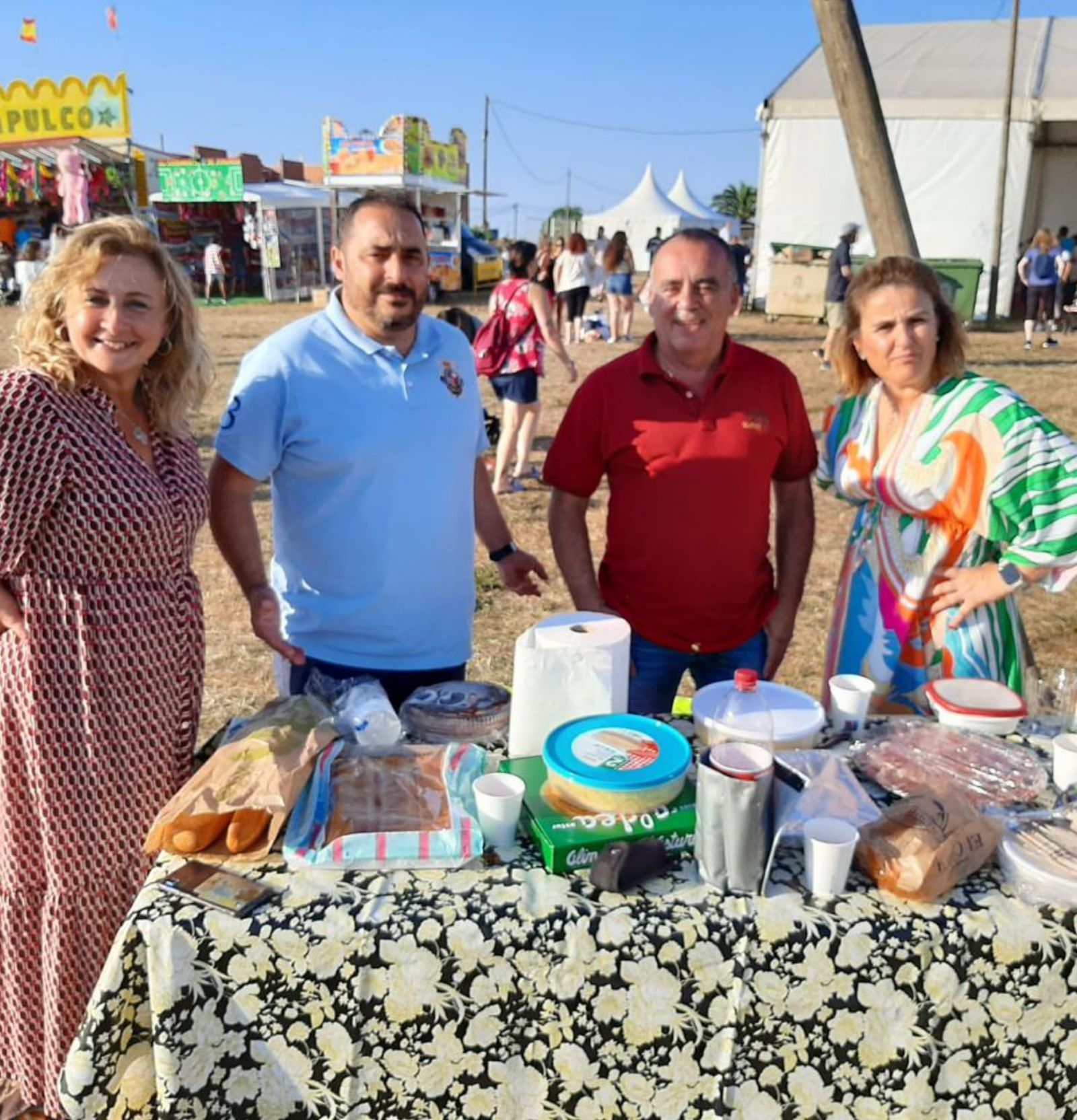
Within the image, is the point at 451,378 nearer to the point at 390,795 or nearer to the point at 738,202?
the point at 390,795

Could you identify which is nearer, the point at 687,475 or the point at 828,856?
the point at 828,856

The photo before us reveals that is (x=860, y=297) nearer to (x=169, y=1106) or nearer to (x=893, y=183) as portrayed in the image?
(x=169, y=1106)

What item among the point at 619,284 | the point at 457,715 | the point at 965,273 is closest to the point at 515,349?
the point at 457,715

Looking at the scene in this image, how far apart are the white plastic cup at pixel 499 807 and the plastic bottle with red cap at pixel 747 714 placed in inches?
17.4

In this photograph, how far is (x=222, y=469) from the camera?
2.44 m

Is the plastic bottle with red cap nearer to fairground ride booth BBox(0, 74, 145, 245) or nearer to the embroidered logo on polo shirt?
the embroidered logo on polo shirt

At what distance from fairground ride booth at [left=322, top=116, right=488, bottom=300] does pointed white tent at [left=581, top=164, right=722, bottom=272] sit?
14588mm

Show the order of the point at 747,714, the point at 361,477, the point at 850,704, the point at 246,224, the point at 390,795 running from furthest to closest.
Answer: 1. the point at 246,224
2. the point at 361,477
3. the point at 850,704
4. the point at 747,714
5. the point at 390,795

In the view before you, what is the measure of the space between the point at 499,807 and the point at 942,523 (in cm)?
→ 141

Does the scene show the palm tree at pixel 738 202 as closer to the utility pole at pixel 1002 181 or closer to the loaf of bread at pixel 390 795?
the utility pole at pixel 1002 181

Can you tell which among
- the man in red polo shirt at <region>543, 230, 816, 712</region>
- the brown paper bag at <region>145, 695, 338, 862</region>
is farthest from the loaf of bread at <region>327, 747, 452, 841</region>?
the man in red polo shirt at <region>543, 230, 816, 712</region>

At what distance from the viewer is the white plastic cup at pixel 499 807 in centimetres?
165

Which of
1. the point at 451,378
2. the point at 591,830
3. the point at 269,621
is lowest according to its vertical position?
the point at 591,830

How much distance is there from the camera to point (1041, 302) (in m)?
16.7
